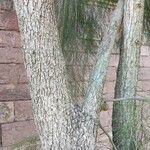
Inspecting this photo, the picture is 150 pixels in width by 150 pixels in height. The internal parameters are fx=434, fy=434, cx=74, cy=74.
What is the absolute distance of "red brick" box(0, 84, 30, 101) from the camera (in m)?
1.66

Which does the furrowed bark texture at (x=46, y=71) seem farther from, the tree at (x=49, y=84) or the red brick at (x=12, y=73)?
the red brick at (x=12, y=73)

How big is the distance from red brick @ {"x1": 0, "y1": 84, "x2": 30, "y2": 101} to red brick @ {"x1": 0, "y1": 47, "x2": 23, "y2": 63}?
10 cm

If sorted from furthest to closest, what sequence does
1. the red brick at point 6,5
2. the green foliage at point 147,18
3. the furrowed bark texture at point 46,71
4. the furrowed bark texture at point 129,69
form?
the red brick at point 6,5, the green foliage at point 147,18, the furrowed bark texture at point 129,69, the furrowed bark texture at point 46,71

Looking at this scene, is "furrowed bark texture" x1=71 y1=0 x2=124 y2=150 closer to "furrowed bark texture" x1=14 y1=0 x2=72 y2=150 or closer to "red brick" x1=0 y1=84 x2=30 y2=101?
"furrowed bark texture" x1=14 y1=0 x2=72 y2=150

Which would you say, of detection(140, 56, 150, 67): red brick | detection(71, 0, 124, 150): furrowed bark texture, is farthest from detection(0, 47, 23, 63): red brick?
detection(140, 56, 150, 67): red brick

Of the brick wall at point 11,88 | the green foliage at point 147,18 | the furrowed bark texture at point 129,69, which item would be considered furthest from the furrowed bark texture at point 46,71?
the brick wall at point 11,88

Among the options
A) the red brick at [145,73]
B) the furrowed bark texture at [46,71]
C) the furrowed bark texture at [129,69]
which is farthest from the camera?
the red brick at [145,73]

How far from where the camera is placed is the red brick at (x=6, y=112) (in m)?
1.65

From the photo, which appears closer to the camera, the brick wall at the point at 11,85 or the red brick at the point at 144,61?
the brick wall at the point at 11,85

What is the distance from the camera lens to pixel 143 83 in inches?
90.7

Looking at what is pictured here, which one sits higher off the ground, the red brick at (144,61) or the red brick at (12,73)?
the red brick at (12,73)

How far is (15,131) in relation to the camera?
1.70m

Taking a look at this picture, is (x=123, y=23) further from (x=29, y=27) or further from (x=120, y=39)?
(x=29, y=27)

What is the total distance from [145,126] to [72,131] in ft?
0.89
